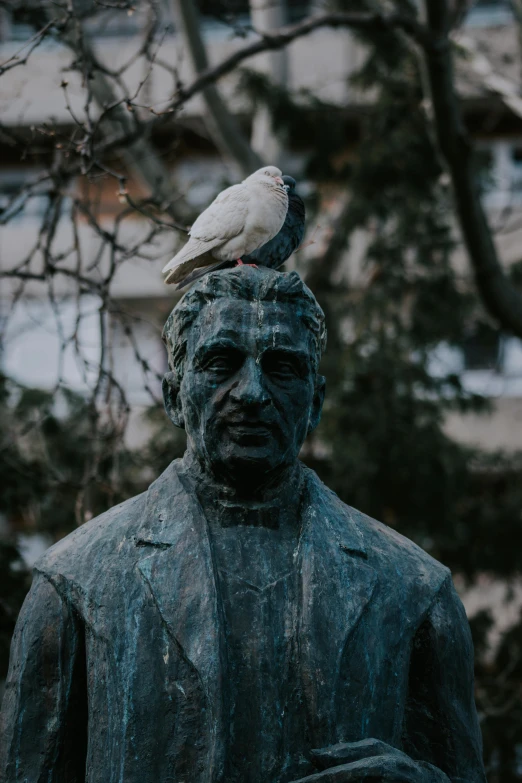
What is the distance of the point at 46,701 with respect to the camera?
3592mm

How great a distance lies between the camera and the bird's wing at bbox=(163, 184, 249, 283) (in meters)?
4.30

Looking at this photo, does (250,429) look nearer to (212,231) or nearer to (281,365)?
(281,365)

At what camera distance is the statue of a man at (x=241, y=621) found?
3.45 metres

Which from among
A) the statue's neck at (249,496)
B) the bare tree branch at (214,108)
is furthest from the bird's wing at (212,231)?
the bare tree branch at (214,108)

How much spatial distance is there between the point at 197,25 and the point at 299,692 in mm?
9033

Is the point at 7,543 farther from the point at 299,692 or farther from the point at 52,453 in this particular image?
the point at 299,692

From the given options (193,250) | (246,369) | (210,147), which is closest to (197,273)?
(193,250)

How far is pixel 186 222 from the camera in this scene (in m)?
9.73

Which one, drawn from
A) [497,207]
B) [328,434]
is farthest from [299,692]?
[497,207]

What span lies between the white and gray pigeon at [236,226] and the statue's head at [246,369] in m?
0.39

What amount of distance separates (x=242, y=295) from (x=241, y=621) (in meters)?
0.90

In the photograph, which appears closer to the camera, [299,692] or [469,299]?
[299,692]

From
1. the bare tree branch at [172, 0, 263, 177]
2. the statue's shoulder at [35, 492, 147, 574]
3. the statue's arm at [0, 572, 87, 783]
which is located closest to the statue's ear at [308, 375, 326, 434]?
the statue's shoulder at [35, 492, 147, 574]

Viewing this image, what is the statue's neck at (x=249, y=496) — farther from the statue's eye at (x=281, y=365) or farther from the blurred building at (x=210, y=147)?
the blurred building at (x=210, y=147)
